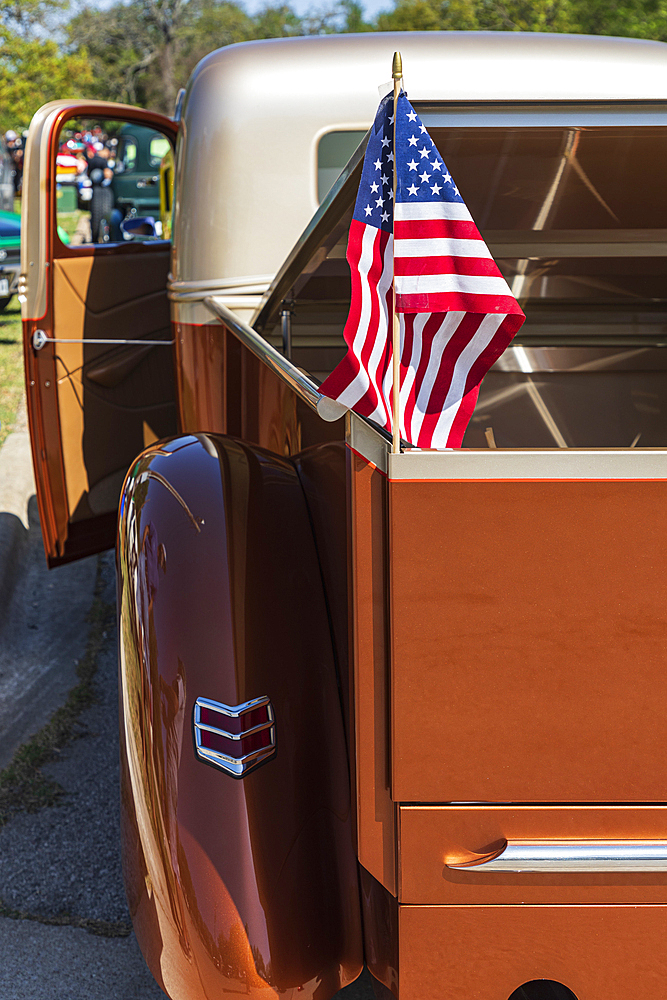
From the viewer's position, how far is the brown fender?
1.58 metres

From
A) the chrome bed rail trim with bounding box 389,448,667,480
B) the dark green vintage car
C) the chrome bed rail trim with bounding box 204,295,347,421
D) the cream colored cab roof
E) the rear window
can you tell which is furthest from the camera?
the dark green vintage car

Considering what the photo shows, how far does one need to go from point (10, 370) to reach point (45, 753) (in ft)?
20.2

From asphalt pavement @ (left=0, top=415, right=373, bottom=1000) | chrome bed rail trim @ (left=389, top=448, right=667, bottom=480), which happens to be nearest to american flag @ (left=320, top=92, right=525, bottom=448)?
chrome bed rail trim @ (left=389, top=448, right=667, bottom=480)

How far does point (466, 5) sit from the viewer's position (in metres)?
29.6

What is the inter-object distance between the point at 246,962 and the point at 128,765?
49 cm

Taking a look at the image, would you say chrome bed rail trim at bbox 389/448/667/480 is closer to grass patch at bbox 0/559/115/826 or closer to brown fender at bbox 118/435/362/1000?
brown fender at bbox 118/435/362/1000

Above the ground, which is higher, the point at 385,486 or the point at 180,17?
the point at 180,17

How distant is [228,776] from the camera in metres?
1.64

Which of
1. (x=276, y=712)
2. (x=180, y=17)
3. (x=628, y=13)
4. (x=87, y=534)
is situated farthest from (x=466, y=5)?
(x=276, y=712)

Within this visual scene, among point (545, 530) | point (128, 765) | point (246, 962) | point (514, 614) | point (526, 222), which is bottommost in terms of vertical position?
point (246, 962)

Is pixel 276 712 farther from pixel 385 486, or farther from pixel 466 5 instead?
pixel 466 5

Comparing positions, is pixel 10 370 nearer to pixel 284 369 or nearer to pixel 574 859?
pixel 284 369

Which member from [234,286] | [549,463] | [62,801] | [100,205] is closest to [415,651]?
[549,463]

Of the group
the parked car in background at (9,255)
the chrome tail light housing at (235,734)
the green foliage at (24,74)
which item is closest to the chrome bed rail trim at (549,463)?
the chrome tail light housing at (235,734)
